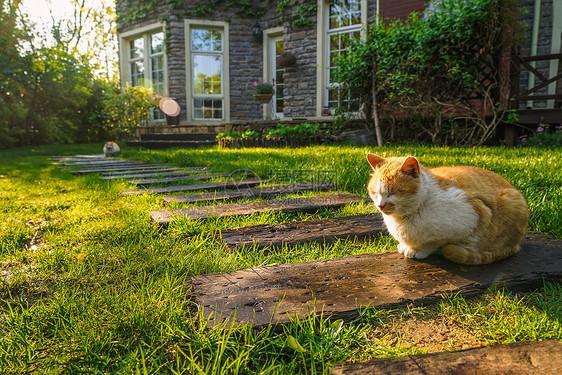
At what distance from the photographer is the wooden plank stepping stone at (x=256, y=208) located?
2242 millimetres

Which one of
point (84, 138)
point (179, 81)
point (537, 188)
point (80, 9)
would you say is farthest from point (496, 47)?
point (80, 9)

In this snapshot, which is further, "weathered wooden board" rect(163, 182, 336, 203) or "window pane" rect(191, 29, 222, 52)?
"window pane" rect(191, 29, 222, 52)

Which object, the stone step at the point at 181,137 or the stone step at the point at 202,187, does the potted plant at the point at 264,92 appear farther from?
the stone step at the point at 202,187

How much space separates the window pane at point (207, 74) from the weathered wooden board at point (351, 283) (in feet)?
38.7

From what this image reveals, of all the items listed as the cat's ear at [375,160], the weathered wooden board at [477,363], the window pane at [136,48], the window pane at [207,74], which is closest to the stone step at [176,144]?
the window pane at [207,74]

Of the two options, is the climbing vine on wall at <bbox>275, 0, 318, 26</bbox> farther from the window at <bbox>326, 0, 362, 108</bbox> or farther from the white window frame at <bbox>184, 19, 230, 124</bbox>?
the white window frame at <bbox>184, 19, 230, 124</bbox>

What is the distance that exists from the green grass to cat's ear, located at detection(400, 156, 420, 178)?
0.48 metres

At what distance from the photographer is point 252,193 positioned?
3020 mm

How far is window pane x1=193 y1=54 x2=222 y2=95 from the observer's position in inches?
480

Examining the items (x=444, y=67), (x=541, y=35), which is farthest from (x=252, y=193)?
(x=541, y=35)

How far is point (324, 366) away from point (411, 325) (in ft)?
1.14

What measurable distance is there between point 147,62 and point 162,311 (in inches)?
525

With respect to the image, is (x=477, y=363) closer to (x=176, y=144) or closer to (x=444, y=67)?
(x=444, y=67)

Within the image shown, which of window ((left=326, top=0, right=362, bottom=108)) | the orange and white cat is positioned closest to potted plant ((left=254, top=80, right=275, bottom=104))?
window ((left=326, top=0, right=362, bottom=108))
